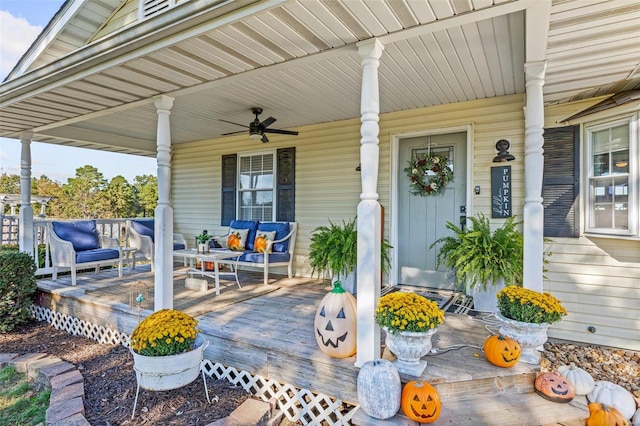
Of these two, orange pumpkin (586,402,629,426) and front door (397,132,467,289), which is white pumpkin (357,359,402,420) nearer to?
orange pumpkin (586,402,629,426)

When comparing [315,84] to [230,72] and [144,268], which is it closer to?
[230,72]

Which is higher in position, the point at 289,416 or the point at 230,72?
the point at 230,72

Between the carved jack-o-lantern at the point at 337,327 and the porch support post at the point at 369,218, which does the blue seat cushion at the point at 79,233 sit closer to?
the carved jack-o-lantern at the point at 337,327

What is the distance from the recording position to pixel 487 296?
11.6 feet

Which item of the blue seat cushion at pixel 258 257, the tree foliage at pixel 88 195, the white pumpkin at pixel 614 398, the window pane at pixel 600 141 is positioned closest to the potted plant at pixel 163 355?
the blue seat cushion at pixel 258 257

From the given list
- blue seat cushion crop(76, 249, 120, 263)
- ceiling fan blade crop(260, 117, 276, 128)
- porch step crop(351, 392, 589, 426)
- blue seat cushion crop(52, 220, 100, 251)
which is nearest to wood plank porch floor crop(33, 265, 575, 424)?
porch step crop(351, 392, 589, 426)

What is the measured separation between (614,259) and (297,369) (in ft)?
11.8

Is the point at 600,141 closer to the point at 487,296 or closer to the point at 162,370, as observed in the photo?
the point at 487,296

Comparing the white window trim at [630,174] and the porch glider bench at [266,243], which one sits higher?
the white window trim at [630,174]

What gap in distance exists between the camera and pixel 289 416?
2467mm

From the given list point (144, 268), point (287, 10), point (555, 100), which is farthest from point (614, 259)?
point (144, 268)

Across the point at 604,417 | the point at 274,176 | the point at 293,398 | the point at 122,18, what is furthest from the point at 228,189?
the point at 604,417

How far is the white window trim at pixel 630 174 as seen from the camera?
3.19 meters

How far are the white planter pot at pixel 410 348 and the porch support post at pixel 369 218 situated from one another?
5.9 inches
